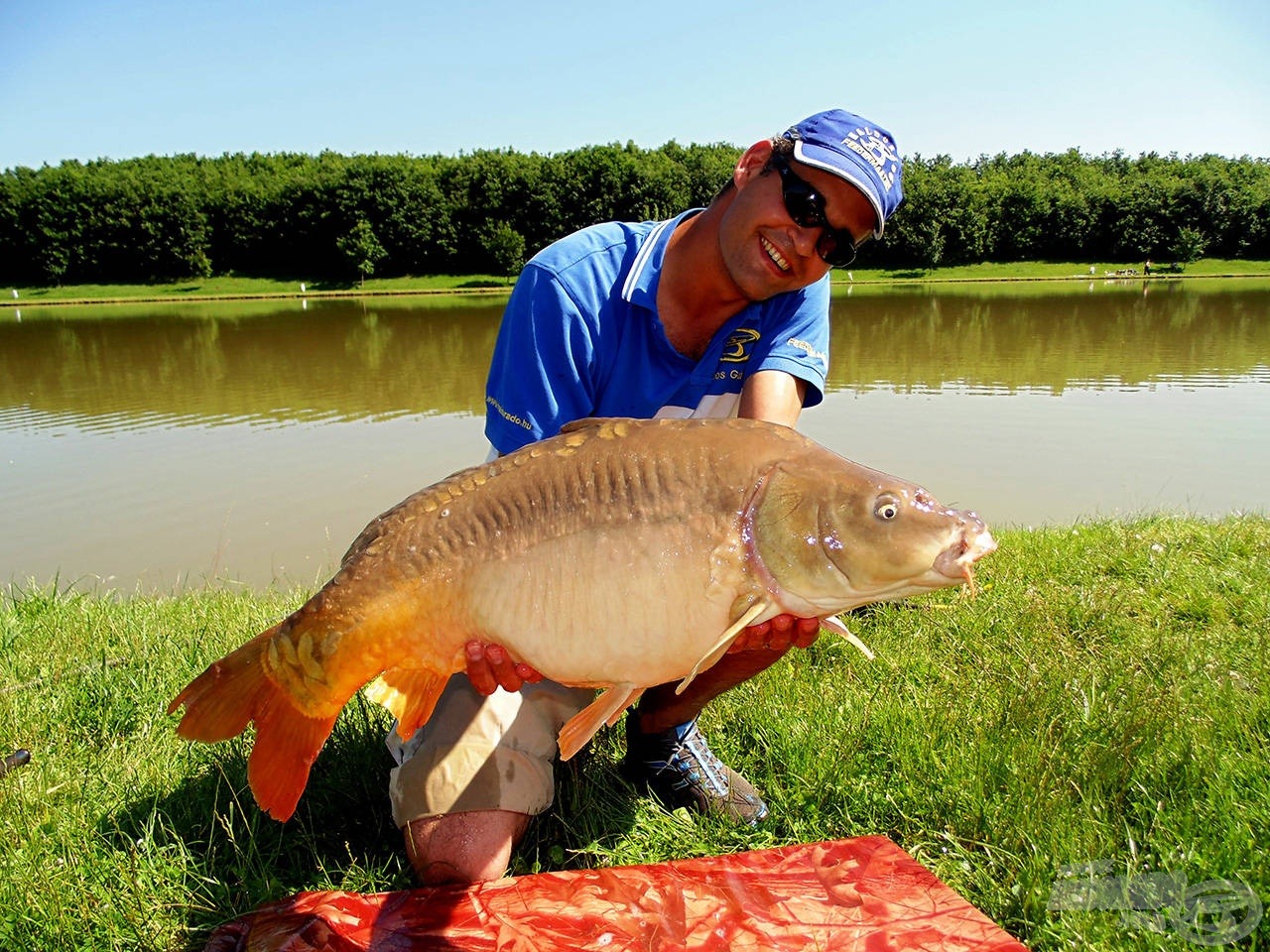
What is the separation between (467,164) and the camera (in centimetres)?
4400

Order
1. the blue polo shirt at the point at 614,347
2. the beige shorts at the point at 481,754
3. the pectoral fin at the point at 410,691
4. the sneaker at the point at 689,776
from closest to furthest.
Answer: the pectoral fin at the point at 410,691 → the beige shorts at the point at 481,754 → the sneaker at the point at 689,776 → the blue polo shirt at the point at 614,347

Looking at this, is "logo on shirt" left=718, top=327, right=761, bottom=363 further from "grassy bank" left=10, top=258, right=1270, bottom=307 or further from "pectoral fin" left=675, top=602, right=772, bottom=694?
"grassy bank" left=10, top=258, right=1270, bottom=307

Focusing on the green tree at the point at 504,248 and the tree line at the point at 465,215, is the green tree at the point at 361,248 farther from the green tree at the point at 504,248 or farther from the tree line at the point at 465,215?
the green tree at the point at 504,248

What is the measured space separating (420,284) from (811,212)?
123ft

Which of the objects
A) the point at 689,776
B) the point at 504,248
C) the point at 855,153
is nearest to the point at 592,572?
the point at 689,776

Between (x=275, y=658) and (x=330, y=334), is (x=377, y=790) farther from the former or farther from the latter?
(x=330, y=334)

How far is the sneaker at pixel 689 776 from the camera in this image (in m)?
1.85

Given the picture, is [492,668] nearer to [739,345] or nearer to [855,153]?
[739,345]

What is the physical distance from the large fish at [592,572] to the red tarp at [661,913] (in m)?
0.21

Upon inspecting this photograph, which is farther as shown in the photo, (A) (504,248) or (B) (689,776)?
(A) (504,248)

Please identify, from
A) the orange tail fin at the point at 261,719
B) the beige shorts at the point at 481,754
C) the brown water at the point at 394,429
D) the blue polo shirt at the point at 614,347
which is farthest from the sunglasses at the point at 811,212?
the brown water at the point at 394,429

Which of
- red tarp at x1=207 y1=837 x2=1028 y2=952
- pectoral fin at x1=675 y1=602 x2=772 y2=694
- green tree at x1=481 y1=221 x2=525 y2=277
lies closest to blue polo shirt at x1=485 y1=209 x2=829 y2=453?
pectoral fin at x1=675 y1=602 x2=772 y2=694

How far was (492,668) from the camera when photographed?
152 cm

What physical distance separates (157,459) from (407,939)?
6.62 meters
